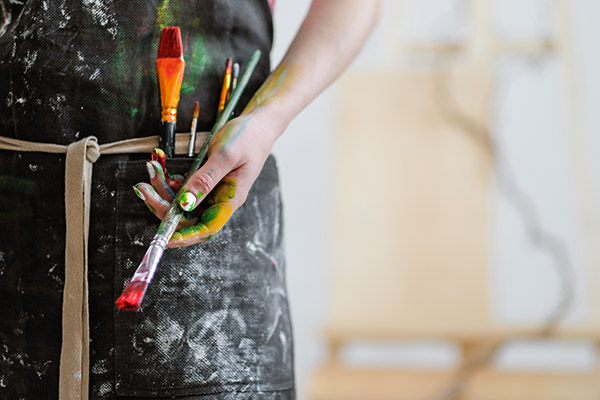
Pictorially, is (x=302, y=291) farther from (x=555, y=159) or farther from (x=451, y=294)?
(x=555, y=159)

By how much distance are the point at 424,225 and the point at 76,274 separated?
1.60 m

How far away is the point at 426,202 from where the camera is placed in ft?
7.09

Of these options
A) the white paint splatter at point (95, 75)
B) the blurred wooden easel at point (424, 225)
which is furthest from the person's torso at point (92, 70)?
the blurred wooden easel at point (424, 225)

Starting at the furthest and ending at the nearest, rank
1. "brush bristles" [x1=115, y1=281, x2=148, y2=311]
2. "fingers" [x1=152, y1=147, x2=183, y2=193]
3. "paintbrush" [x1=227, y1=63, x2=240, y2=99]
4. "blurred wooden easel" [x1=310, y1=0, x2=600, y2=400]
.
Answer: "blurred wooden easel" [x1=310, y1=0, x2=600, y2=400], "paintbrush" [x1=227, y1=63, x2=240, y2=99], "fingers" [x1=152, y1=147, x2=183, y2=193], "brush bristles" [x1=115, y1=281, x2=148, y2=311]

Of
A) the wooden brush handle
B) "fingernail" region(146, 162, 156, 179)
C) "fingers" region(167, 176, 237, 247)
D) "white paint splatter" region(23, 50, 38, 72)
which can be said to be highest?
"white paint splatter" region(23, 50, 38, 72)

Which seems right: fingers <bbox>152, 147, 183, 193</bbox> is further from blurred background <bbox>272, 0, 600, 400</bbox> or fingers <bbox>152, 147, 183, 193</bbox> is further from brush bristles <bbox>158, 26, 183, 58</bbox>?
blurred background <bbox>272, 0, 600, 400</bbox>

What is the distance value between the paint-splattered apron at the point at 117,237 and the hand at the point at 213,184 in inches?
1.9

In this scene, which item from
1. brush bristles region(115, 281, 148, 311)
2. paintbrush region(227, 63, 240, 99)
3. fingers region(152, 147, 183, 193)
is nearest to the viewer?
brush bristles region(115, 281, 148, 311)

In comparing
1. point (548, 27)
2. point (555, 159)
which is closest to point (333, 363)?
point (555, 159)

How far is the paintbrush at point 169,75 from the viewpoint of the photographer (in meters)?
0.64

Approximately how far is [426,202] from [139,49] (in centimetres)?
157

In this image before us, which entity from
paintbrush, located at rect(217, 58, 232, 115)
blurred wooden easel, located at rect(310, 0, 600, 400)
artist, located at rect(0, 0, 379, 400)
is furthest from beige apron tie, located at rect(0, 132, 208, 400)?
blurred wooden easel, located at rect(310, 0, 600, 400)

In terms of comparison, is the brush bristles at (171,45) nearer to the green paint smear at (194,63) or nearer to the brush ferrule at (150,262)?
the green paint smear at (194,63)

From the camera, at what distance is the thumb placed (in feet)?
1.82
